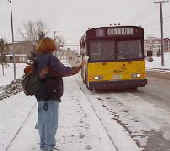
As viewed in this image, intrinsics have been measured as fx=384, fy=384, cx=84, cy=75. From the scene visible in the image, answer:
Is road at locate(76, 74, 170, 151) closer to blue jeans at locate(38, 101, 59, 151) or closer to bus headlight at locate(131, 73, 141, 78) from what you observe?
blue jeans at locate(38, 101, 59, 151)

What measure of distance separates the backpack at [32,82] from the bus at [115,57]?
10625 mm

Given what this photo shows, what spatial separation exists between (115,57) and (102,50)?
639 millimetres

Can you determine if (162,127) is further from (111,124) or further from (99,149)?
(99,149)

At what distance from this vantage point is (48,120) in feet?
19.8

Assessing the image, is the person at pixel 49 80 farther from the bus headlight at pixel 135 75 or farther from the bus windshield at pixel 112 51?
the bus headlight at pixel 135 75

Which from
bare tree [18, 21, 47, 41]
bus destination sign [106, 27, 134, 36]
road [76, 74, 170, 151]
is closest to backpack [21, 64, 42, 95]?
road [76, 74, 170, 151]

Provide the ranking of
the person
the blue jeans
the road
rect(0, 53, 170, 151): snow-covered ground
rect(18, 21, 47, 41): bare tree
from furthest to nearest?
rect(18, 21, 47, 41): bare tree
the road
rect(0, 53, 170, 151): snow-covered ground
the blue jeans
the person

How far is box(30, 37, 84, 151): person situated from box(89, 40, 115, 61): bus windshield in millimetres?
10578

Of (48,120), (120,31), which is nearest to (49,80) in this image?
(48,120)

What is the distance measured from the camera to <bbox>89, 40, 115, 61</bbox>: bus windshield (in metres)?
16.6

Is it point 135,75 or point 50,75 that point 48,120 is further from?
point 135,75

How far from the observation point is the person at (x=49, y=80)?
5836 mm

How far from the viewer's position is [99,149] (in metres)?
6.26

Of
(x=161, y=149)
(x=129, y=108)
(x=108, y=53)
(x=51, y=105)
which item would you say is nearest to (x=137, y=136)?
(x=161, y=149)
